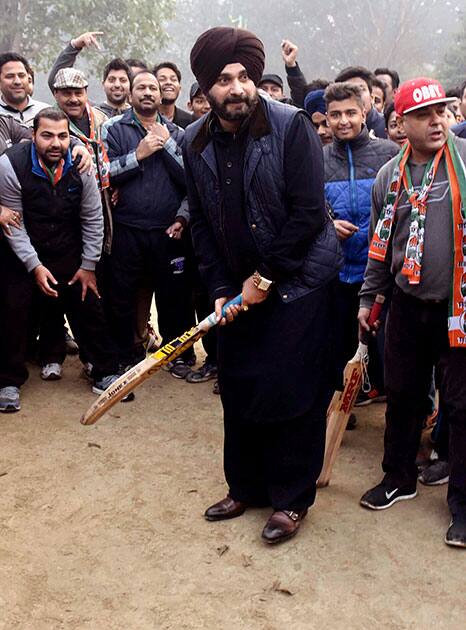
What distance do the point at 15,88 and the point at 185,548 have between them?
13.0 ft

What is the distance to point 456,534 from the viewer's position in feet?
11.7

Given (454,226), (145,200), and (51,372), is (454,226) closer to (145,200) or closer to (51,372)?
(145,200)

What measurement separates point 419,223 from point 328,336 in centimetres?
67

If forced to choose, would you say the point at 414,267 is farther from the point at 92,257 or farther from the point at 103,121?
the point at 103,121

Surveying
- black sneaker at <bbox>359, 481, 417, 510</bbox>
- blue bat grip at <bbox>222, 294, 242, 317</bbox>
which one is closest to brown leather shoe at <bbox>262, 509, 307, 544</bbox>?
black sneaker at <bbox>359, 481, 417, 510</bbox>

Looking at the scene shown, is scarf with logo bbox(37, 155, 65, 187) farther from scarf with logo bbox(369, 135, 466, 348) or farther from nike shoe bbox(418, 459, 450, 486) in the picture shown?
nike shoe bbox(418, 459, 450, 486)

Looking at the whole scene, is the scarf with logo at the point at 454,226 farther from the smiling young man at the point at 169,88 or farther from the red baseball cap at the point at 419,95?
the smiling young man at the point at 169,88

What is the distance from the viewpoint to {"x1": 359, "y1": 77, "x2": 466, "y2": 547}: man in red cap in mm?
3426

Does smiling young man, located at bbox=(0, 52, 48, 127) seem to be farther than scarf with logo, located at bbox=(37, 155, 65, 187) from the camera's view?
Yes

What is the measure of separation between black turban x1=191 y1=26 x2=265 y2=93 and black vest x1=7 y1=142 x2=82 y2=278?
2262 millimetres

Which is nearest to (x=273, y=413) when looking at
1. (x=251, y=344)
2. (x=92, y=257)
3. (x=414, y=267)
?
(x=251, y=344)

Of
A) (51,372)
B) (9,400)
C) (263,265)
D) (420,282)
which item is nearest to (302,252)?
(263,265)

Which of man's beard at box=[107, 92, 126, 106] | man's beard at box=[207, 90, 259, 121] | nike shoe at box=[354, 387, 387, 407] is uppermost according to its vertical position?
man's beard at box=[107, 92, 126, 106]

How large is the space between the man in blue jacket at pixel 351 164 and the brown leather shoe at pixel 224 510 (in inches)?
41.2
